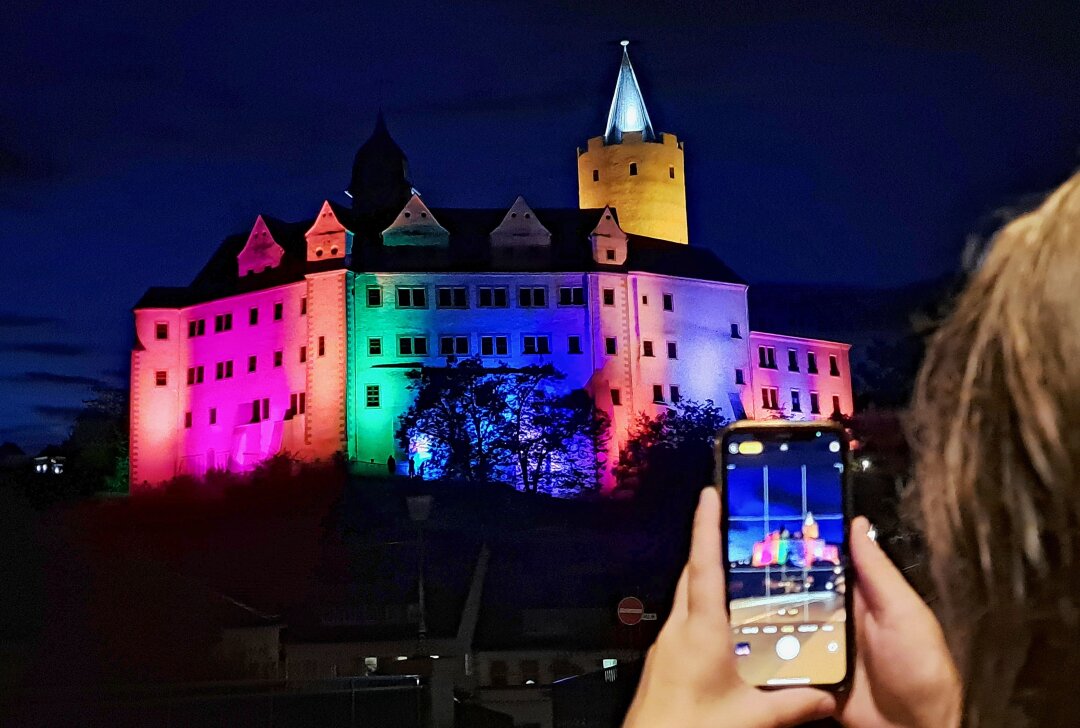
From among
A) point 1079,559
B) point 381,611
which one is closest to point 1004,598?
point 1079,559

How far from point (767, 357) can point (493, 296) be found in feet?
37.4

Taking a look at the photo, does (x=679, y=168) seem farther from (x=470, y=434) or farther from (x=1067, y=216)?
(x=1067, y=216)

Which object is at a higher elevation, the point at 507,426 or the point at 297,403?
the point at 297,403

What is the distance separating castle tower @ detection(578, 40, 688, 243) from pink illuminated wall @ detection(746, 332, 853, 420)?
7.32 m

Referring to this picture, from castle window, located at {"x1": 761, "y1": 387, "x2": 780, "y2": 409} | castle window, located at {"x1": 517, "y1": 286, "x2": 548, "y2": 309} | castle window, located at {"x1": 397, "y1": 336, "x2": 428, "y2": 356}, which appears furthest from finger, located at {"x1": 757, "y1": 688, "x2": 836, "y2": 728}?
castle window, located at {"x1": 761, "y1": 387, "x2": 780, "y2": 409}

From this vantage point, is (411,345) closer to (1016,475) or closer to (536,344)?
(536,344)

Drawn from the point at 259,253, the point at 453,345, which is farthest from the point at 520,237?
the point at 259,253

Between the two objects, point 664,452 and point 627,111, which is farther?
point 627,111

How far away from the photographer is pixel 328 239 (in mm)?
54656

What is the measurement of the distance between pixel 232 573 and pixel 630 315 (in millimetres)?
17217

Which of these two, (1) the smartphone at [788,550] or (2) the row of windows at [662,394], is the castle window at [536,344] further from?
(1) the smartphone at [788,550]

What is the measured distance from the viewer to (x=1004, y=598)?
1.12 metres

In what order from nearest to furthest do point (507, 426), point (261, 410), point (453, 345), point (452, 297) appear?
point (507, 426) → point (453, 345) → point (452, 297) → point (261, 410)

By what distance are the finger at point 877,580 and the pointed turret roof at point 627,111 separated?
63119 millimetres
